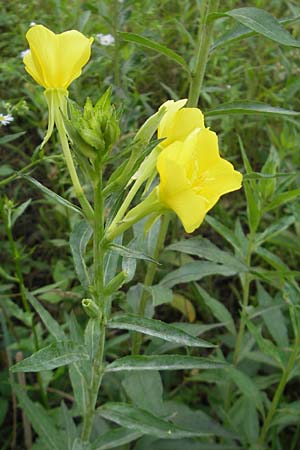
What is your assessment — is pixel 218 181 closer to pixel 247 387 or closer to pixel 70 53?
pixel 70 53

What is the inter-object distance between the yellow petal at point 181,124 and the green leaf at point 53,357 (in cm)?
45

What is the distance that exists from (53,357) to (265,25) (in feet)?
2.81

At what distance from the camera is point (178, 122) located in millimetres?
1053

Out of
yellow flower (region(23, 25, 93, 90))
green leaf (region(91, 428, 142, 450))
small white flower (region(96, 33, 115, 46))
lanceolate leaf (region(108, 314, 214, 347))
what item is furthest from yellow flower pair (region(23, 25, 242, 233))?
small white flower (region(96, 33, 115, 46))

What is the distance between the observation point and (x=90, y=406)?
1312 mm

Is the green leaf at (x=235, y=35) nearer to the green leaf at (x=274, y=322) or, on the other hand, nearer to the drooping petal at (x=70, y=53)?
the drooping petal at (x=70, y=53)

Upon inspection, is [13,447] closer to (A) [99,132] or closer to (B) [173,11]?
(A) [99,132]

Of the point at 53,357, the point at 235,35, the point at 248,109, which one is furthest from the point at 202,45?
the point at 53,357

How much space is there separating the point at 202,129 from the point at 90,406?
701mm

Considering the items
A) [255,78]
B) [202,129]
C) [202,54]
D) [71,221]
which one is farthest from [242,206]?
[202,129]

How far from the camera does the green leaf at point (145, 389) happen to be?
1.60 m

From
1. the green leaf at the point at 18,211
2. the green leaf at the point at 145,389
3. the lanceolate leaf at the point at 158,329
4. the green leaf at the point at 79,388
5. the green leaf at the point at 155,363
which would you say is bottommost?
the green leaf at the point at 145,389

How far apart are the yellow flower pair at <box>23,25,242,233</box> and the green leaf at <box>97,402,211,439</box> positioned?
0.53 metres

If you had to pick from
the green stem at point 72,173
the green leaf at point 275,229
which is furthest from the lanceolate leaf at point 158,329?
the green leaf at point 275,229
